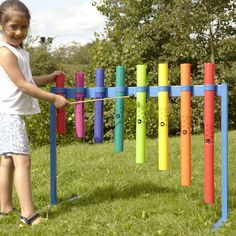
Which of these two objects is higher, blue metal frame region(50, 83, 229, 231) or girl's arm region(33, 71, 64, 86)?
girl's arm region(33, 71, 64, 86)

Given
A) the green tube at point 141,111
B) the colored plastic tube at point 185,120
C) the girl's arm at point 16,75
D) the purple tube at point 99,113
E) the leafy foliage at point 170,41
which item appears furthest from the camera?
the leafy foliage at point 170,41

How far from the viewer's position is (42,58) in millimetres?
24125

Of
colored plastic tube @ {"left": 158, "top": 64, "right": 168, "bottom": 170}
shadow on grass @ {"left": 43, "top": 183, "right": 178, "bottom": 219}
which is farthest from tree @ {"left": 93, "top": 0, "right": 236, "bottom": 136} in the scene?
colored plastic tube @ {"left": 158, "top": 64, "right": 168, "bottom": 170}

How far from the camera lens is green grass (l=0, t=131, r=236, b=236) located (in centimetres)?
389

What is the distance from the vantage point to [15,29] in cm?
399

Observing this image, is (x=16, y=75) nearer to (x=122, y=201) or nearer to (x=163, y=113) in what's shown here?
(x=163, y=113)

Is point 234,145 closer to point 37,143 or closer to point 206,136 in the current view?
point 37,143

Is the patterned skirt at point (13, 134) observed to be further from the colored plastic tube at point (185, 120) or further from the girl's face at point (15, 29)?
the colored plastic tube at point (185, 120)

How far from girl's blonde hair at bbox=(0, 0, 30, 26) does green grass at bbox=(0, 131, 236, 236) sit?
1693mm

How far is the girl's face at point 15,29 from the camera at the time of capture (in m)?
3.96

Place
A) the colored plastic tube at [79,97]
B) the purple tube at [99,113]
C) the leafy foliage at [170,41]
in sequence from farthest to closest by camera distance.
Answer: the leafy foliage at [170,41], the colored plastic tube at [79,97], the purple tube at [99,113]

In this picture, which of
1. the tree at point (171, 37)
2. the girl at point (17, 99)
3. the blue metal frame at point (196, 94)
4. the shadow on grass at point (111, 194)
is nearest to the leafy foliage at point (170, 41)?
the tree at point (171, 37)

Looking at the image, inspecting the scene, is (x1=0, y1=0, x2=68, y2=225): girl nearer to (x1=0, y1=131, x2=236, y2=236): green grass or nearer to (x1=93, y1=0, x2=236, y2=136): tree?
(x1=0, y1=131, x2=236, y2=236): green grass

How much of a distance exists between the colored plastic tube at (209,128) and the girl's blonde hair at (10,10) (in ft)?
5.03
